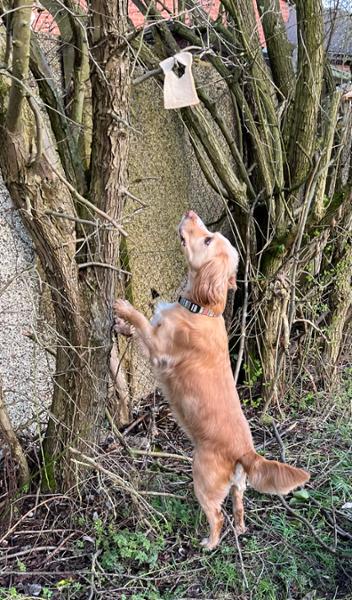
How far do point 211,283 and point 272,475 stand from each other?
3.84ft

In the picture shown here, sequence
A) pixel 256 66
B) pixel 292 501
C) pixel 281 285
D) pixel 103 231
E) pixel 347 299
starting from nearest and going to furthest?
pixel 103 231 < pixel 292 501 < pixel 256 66 < pixel 281 285 < pixel 347 299

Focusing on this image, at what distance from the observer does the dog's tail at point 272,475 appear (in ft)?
9.84

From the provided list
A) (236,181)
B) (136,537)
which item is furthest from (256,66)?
(136,537)

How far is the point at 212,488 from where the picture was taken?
10.8 feet

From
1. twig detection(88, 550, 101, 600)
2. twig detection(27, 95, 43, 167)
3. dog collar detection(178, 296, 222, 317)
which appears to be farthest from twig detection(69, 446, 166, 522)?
twig detection(27, 95, 43, 167)

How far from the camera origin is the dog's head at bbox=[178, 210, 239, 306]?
3473mm

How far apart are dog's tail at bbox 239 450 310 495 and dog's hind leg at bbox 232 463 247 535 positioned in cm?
7

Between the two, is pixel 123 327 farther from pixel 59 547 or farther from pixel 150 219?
pixel 150 219

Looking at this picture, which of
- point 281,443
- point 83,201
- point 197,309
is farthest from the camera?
point 281,443

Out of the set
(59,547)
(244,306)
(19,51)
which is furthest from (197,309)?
(19,51)

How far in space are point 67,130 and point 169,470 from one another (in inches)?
93.7

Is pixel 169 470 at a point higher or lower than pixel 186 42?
lower

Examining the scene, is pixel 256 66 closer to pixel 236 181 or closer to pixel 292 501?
pixel 236 181

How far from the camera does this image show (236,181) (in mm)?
4684
